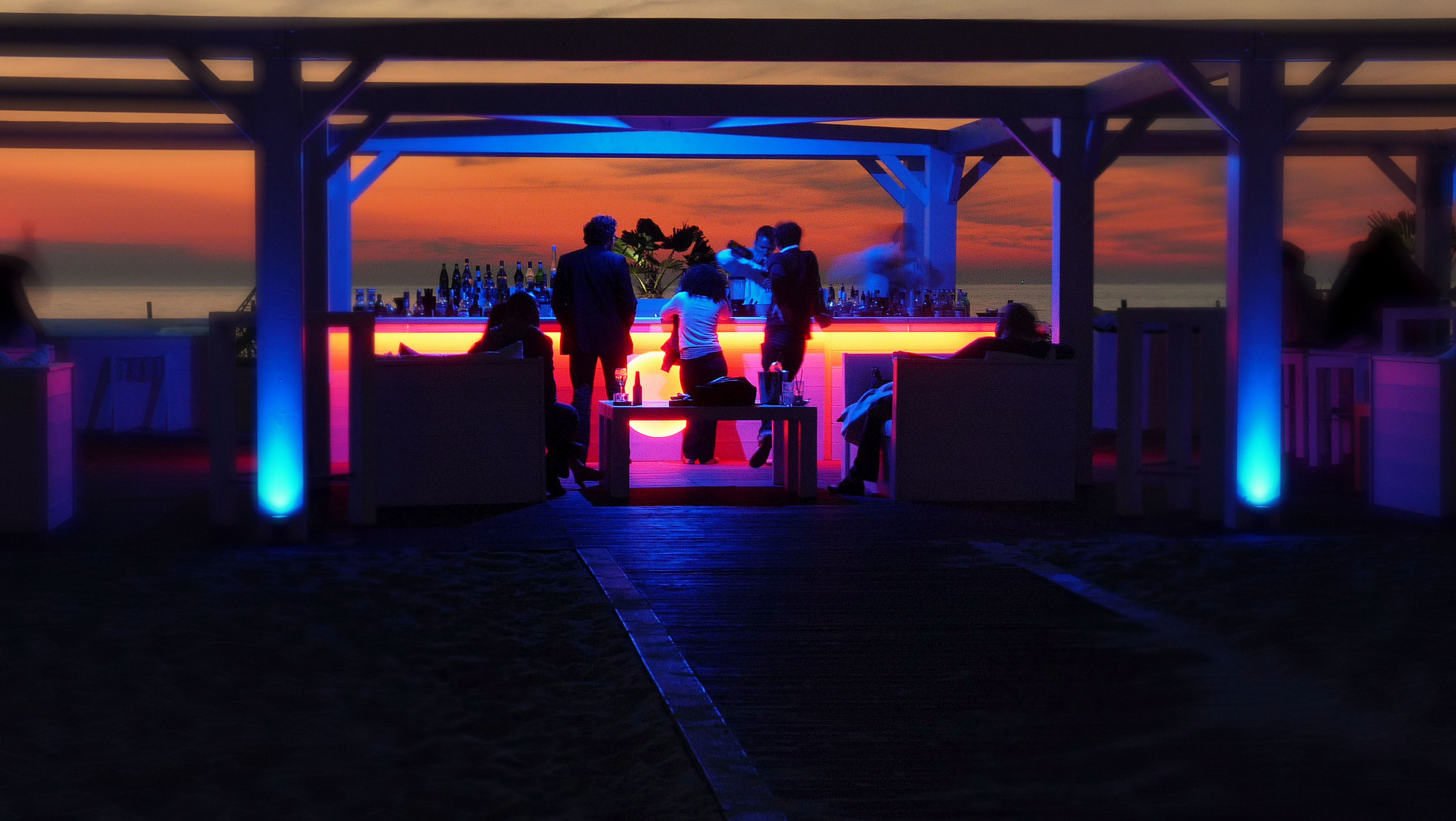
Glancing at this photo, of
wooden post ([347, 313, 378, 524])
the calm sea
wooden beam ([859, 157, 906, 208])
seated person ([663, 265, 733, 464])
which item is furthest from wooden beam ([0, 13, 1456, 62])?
the calm sea

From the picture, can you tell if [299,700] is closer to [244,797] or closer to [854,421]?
[244,797]

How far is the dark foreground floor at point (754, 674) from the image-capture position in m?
3.21

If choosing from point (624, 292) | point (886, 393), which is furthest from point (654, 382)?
point (886, 393)

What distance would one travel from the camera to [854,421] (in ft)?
29.0

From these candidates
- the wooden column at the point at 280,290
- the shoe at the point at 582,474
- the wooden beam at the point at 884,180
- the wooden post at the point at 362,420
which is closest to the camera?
the wooden column at the point at 280,290

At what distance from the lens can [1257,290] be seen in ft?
23.7

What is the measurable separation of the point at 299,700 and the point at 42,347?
4471 millimetres

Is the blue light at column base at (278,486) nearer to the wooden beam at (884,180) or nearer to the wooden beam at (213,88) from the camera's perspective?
the wooden beam at (213,88)

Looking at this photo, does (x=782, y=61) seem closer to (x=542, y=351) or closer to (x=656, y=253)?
(x=542, y=351)

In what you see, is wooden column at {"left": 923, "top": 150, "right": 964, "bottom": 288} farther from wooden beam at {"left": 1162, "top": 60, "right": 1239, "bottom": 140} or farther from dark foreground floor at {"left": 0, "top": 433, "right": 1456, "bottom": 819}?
dark foreground floor at {"left": 0, "top": 433, "right": 1456, "bottom": 819}

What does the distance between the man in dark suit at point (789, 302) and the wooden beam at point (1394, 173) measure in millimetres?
5573

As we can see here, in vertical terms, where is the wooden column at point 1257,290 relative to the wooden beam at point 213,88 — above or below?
below

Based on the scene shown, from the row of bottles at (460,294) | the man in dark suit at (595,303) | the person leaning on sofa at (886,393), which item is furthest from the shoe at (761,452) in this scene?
the row of bottles at (460,294)

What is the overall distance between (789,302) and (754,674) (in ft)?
19.3
